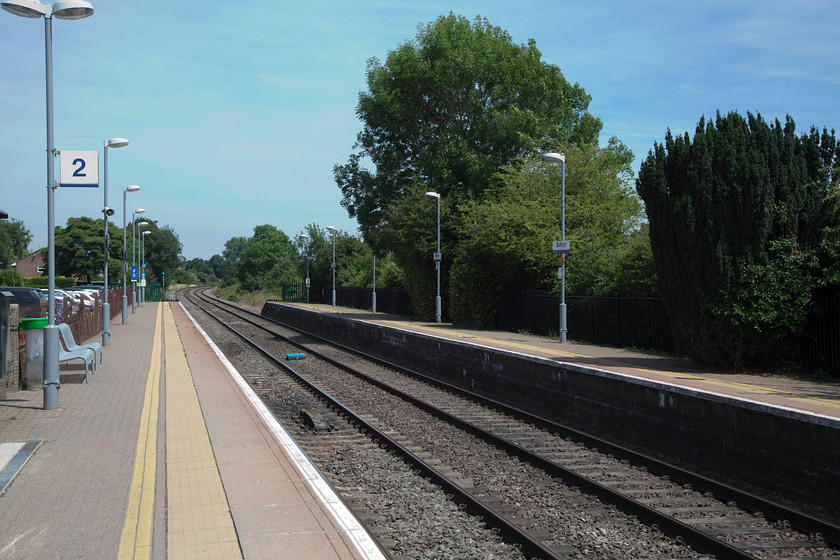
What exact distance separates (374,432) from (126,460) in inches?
156

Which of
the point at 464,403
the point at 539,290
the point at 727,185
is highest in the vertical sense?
the point at 727,185

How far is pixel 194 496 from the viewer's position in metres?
6.45

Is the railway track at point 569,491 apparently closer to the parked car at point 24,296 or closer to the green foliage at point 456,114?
the parked car at point 24,296

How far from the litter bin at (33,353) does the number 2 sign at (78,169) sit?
329 centimetres

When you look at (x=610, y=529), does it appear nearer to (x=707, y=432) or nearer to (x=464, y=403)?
(x=707, y=432)

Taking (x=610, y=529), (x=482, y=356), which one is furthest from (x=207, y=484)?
(x=482, y=356)

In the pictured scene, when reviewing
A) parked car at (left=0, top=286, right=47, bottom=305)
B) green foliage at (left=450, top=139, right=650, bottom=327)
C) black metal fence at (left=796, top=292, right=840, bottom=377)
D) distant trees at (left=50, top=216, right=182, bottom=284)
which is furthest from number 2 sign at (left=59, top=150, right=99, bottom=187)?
distant trees at (left=50, top=216, right=182, bottom=284)

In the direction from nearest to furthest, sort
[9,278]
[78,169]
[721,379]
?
[78,169], [721,379], [9,278]

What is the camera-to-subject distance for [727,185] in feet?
45.1

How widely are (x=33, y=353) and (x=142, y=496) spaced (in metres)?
8.27

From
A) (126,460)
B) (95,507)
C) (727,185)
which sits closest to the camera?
(95,507)

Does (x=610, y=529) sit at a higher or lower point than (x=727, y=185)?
lower

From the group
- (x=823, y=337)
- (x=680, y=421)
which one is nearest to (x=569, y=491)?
(x=680, y=421)

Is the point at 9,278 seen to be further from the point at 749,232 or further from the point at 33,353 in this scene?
the point at 749,232
